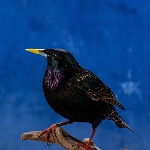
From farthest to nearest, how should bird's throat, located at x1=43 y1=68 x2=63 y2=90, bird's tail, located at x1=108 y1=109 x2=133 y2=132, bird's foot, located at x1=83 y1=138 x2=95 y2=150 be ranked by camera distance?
bird's tail, located at x1=108 y1=109 x2=133 y2=132
bird's foot, located at x1=83 y1=138 x2=95 y2=150
bird's throat, located at x1=43 y1=68 x2=63 y2=90

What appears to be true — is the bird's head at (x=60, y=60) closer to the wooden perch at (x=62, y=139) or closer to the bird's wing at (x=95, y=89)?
the bird's wing at (x=95, y=89)

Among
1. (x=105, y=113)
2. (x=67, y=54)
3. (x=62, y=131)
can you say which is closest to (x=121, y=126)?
(x=105, y=113)

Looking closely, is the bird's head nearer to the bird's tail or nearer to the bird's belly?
the bird's belly

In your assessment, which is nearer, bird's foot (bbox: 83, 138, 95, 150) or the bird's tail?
bird's foot (bbox: 83, 138, 95, 150)

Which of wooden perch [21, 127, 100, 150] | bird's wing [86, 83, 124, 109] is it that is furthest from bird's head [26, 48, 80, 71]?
wooden perch [21, 127, 100, 150]

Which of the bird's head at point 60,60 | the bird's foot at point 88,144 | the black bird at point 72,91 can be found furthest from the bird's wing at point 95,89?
the bird's foot at point 88,144

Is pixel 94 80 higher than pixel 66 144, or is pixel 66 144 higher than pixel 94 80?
pixel 94 80

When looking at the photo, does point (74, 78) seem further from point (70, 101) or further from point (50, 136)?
point (50, 136)
